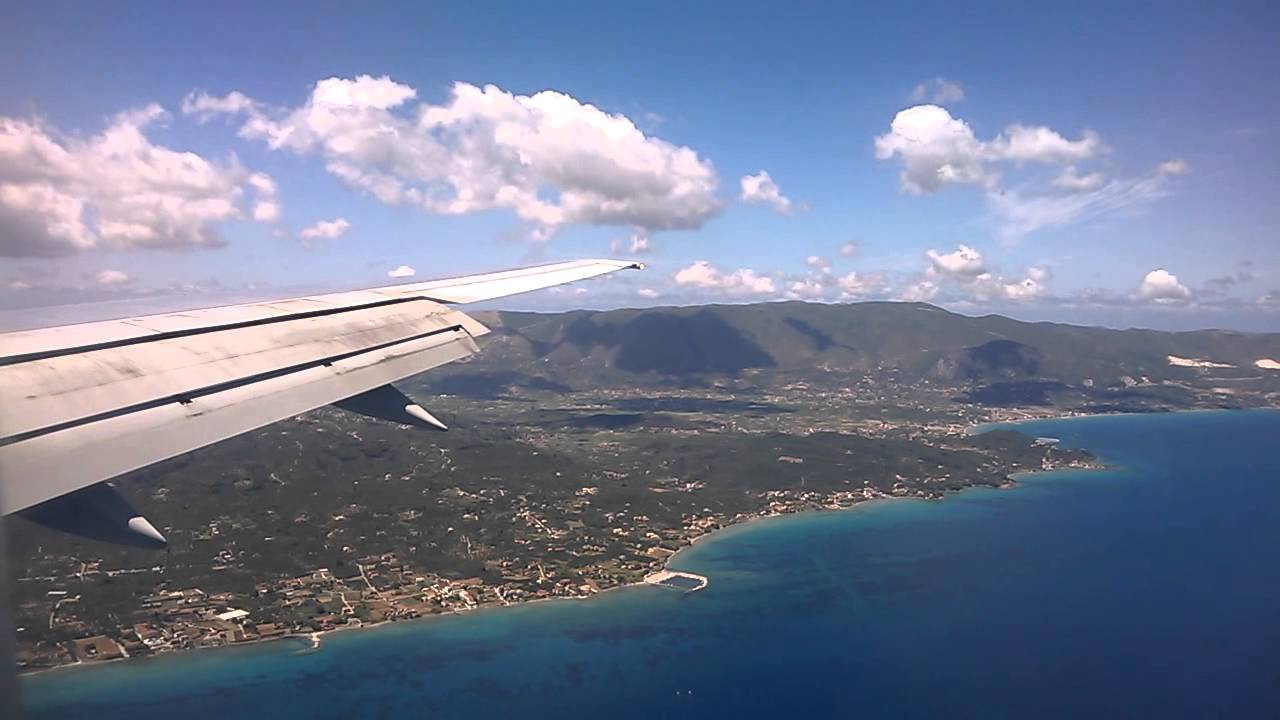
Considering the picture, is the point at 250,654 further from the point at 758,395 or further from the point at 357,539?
the point at 758,395

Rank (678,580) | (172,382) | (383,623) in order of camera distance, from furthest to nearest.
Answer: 1. (678,580)
2. (383,623)
3. (172,382)

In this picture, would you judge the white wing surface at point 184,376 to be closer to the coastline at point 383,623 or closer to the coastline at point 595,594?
the coastline at point 595,594

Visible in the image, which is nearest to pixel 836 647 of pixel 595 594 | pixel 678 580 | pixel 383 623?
pixel 678 580

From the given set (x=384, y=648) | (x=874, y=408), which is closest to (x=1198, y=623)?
(x=384, y=648)

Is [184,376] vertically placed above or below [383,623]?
above

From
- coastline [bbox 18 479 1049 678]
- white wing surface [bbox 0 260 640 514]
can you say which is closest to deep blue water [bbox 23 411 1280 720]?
coastline [bbox 18 479 1049 678]

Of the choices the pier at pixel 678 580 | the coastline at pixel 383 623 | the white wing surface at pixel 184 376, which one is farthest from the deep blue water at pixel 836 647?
the white wing surface at pixel 184 376

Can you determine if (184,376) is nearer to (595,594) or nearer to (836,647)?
(836,647)
